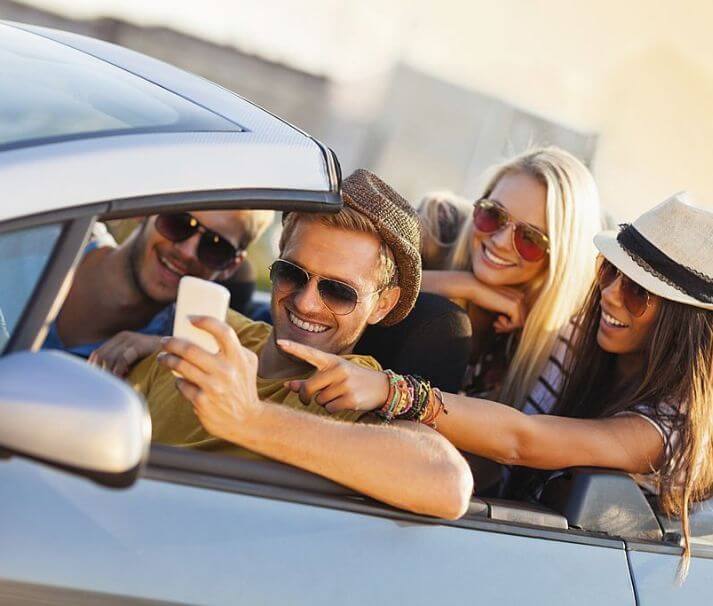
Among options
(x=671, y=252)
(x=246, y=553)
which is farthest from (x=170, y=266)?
(x=246, y=553)

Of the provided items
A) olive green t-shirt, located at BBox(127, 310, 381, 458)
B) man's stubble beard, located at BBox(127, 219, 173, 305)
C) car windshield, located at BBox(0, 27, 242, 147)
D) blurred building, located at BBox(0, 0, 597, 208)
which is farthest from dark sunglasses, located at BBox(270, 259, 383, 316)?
blurred building, located at BBox(0, 0, 597, 208)

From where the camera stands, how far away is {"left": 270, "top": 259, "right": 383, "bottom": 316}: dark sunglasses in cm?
241

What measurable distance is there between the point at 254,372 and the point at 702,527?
1.00 meters

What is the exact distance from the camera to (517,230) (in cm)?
326

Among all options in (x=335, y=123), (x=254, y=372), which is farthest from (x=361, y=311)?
(x=335, y=123)

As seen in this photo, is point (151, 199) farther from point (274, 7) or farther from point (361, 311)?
point (274, 7)

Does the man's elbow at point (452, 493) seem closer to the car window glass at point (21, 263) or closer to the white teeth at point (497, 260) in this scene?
the car window glass at point (21, 263)

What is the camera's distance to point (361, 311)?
2.53m

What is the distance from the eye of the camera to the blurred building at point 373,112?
12344mm

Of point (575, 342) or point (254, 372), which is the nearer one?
point (254, 372)

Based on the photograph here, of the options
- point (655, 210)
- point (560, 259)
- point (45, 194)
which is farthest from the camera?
point (560, 259)

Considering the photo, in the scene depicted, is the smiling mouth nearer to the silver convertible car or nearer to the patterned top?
the patterned top

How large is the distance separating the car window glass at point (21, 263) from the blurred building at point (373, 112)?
403 inches

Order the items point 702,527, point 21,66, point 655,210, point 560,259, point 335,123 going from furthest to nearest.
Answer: point 335,123, point 560,259, point 655,210, point 702,527, point 21,66
